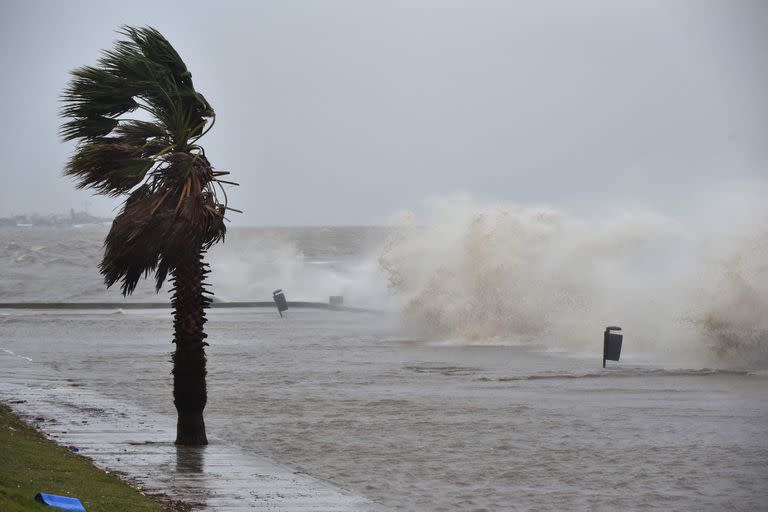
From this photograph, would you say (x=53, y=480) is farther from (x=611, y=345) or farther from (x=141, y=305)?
(x=141, y=305)

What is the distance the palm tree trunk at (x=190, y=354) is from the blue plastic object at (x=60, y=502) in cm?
454

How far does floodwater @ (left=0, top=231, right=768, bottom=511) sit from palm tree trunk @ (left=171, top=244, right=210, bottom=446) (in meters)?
0.55

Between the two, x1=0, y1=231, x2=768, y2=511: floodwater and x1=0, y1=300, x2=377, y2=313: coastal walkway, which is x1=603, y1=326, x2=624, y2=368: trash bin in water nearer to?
x1=0, y1=231, x2=768, y2=511: floodwater

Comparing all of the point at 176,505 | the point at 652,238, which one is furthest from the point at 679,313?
the point at 176,505

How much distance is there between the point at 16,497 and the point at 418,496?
13.3 feet

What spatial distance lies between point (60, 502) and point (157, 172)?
17.0ft

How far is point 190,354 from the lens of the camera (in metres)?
12.2

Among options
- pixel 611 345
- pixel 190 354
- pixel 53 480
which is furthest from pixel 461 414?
pixel 53 480

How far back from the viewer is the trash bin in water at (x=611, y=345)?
2073 cm

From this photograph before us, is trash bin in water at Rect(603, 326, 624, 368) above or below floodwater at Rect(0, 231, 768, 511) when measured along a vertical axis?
above

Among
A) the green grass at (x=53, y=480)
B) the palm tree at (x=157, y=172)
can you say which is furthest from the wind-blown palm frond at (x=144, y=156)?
the green grass at (x=53, y=480)

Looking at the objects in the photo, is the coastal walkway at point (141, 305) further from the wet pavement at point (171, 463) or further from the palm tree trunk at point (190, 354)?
the palm tree trunk at point (190, 354)

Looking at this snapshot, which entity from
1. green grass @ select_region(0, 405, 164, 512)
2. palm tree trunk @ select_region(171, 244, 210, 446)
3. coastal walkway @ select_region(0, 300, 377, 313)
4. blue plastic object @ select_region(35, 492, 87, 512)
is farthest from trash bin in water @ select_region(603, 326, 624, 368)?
coastal walkway @ select_region(0, 300, 377, 313)

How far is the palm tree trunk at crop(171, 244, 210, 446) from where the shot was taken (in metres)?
12.1
